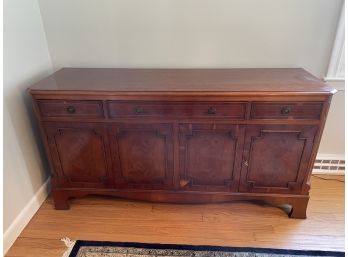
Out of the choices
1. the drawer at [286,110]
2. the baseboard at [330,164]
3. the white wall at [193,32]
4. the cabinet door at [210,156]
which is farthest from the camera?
the baseboard at [330,164]

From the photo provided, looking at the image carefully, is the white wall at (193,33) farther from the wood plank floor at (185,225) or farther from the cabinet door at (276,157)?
the wood plank floor at (185,225)

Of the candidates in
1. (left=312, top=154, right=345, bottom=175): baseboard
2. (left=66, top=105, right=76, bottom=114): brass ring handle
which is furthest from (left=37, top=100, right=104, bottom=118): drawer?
(left=312, top=154, right=345, bottom=175): baseboard

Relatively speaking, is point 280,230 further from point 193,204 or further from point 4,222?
point 4,222

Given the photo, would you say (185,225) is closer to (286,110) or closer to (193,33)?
(286,110)

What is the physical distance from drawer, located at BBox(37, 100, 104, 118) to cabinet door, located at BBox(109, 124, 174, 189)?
0.45 feet

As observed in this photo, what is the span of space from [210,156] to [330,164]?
1.13m

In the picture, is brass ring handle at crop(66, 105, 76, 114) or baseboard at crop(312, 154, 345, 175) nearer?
brass ring handle at crop(66, 105, 76, 114)

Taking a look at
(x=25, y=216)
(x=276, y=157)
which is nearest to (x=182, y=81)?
(x=276, y=157)

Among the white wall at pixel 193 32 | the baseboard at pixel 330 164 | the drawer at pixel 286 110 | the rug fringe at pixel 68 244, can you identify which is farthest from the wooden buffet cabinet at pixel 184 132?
the baseboard at pixel 330 164

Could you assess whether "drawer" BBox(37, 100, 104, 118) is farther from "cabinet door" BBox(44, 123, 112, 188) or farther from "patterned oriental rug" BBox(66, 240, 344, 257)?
"patterned oriental rug" BBox(66, 240, 344, 257)

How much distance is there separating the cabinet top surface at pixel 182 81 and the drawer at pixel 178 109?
0.07 metres

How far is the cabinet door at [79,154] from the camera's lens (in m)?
1.48

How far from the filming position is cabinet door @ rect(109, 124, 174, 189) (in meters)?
1.44

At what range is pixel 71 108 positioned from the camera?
1396mm
